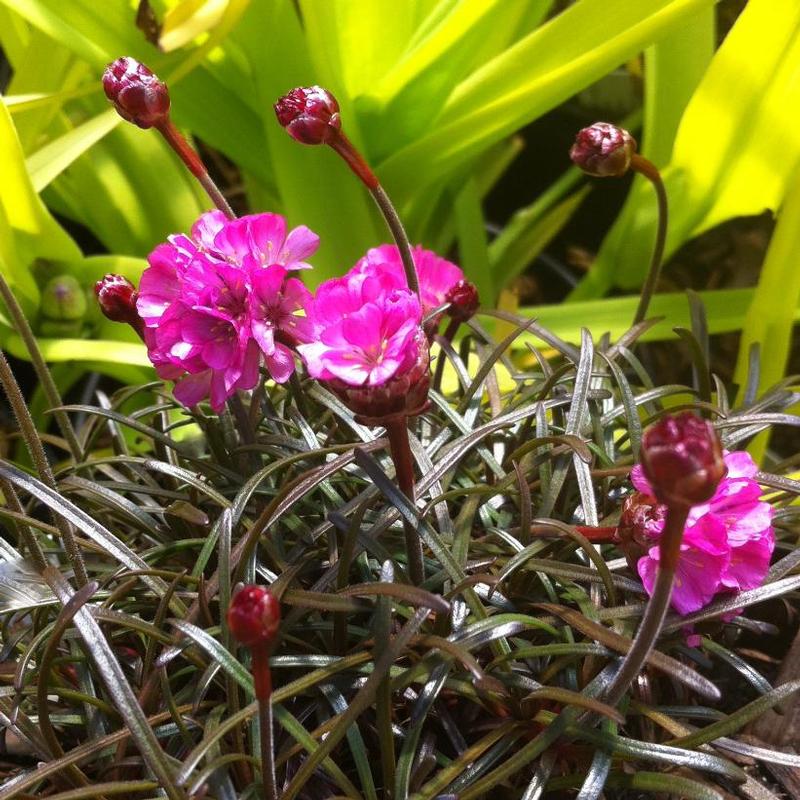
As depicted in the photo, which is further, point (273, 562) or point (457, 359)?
point (457, 359)

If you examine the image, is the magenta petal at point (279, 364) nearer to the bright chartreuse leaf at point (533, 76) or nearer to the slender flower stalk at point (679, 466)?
the slender flower stalk at point (679, 466)

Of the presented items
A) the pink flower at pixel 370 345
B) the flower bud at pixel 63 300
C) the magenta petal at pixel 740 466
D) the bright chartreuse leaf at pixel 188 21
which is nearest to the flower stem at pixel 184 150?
the pink flower at pixel 370 345

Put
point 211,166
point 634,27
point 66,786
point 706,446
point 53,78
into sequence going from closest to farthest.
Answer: point 706,446 < point 66,786 < point 634,27 < point 53,78 < point 211,166

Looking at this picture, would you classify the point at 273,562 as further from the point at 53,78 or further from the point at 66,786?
the point at 53,78

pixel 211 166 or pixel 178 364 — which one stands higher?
pixel 211 166

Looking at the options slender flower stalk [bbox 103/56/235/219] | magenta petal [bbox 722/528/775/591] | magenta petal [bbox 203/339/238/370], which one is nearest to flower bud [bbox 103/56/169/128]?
slender flower stalk [bbox 103/56/235/219]

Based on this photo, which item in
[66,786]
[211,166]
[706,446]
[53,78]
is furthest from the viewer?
[211,166]

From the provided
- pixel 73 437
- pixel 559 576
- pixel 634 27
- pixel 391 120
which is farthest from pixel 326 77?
pixel 559 576
